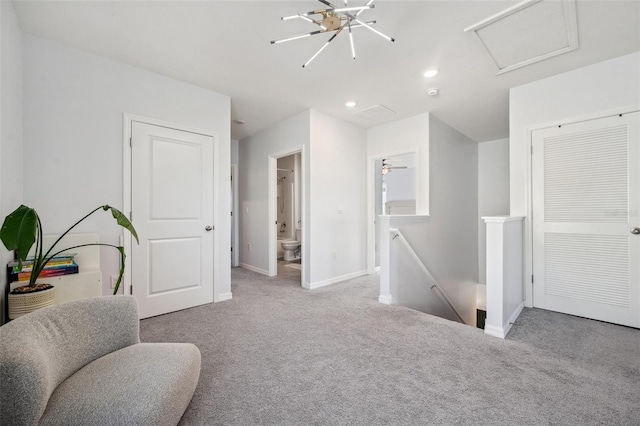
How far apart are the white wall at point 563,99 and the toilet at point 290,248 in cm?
414

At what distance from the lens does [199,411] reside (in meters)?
1.45

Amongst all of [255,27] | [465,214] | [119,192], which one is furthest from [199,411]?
[465,214]

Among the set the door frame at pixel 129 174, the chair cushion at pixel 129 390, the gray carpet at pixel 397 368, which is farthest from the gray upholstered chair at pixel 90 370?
the door frame at pixel 129 174

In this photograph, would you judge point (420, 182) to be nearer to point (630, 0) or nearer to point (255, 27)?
point (630, 0)

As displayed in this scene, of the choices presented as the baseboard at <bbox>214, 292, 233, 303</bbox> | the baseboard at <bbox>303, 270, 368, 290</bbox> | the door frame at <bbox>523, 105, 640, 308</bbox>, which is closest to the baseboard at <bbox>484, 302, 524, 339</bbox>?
the door frame at <bbox>523, 105, 640, 308</bbox>

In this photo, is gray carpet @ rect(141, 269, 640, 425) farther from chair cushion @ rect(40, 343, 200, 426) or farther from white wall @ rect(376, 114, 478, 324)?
white wall @ rect(376, 114, 478, 324)

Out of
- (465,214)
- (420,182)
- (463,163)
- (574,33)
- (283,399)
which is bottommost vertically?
(283,399)

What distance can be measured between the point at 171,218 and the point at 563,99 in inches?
172

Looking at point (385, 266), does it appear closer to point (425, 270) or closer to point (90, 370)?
point (425, 270)

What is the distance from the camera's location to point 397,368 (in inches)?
73.3

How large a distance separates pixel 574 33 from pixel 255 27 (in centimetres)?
258

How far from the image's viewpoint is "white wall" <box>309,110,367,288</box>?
12.8 ft

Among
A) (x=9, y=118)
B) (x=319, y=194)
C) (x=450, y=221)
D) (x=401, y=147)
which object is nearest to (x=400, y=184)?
(x=450, y=221)

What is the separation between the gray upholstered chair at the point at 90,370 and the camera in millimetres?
917
